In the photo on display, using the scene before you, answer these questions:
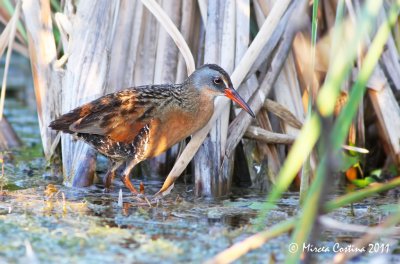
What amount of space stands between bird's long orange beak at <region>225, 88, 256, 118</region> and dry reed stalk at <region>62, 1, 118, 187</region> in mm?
799

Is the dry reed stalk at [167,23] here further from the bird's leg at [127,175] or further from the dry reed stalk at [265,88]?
the bird's leg at [127,175]

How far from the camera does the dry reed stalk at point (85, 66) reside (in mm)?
4832

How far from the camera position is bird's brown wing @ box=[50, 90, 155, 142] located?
4.62 meters

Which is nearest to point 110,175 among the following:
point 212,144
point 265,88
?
point 212,144

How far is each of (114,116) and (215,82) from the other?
0.66 metres

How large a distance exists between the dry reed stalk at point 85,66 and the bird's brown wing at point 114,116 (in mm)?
211

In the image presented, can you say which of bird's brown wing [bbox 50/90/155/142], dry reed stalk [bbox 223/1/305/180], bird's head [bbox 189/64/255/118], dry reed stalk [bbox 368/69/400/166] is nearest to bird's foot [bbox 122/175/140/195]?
bird's brown wing [bbox 50/90/155/142]

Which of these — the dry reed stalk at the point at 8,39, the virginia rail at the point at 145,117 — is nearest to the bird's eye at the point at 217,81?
the virginia rail at the point at 145,117

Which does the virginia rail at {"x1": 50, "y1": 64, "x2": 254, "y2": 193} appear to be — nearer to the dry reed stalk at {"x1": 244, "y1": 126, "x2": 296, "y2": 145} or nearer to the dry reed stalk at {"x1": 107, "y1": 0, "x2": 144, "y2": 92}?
the dry reed stalk at {"x1": 244, "y1": 126, "x2": 296, "y2": 145}

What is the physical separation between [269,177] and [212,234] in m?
1.33

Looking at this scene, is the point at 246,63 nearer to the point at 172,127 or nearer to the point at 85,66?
the point at 172,127

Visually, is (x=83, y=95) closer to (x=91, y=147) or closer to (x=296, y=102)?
(x=91, y=147)

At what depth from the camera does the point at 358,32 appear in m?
2.45

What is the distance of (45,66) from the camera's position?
16.4 feet
